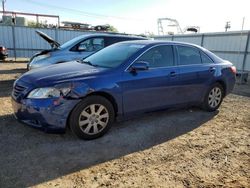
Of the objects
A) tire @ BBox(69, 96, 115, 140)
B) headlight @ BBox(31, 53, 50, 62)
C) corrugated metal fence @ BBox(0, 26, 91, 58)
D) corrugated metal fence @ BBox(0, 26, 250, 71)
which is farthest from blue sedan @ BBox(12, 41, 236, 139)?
corrugated metal fence @ BBox(0, 26, 91, 58)

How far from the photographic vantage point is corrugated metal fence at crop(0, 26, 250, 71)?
11.6 metres

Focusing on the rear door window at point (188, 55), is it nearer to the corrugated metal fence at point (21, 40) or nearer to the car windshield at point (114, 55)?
the car windshield at point (114, 55)

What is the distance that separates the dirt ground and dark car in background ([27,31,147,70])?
2.94 meters

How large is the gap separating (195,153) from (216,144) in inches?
22.6

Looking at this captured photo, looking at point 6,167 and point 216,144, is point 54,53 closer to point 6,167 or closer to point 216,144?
point 6,167

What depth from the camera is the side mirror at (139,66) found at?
413 cm

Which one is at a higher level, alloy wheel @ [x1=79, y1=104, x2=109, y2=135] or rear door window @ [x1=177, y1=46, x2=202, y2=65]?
rear door window @ [x1=177, y1=46, x2=202, y2=65]

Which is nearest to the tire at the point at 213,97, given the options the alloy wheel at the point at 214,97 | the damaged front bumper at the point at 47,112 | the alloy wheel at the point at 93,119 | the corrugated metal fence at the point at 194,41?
the alloy wheel at the point at 214,97

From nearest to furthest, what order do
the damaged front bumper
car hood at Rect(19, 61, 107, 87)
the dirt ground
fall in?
the dirt ground, the damaged front bumper, car hood at Rect(19, 61, 107, 87)

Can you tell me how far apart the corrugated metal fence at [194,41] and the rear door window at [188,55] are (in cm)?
700

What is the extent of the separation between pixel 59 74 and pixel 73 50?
432cm

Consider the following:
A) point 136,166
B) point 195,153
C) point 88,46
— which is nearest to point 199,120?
point 195,153

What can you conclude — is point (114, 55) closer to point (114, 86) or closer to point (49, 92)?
point (114, 86)

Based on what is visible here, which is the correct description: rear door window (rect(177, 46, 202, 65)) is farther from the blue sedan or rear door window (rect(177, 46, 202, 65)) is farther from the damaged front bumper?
the damaged front bumper
